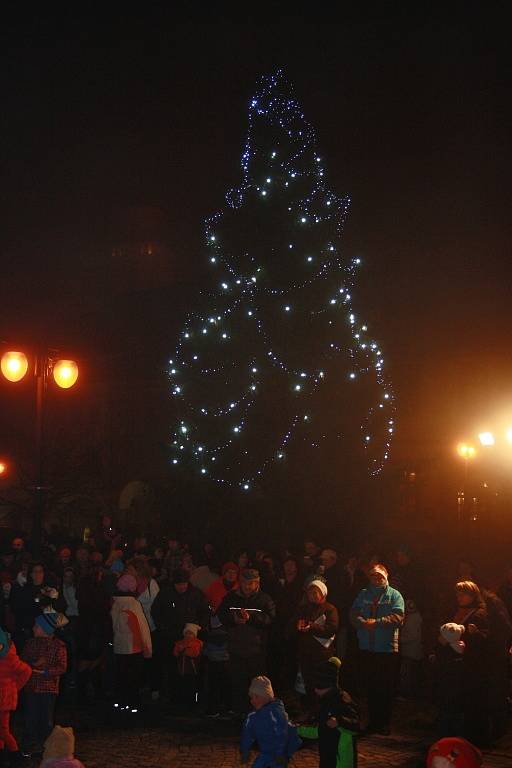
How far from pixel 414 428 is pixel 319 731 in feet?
108

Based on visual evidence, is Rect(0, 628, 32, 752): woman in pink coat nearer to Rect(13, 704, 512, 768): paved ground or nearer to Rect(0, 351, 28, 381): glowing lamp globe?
Rect(13, 704, 512, 768): paved ground

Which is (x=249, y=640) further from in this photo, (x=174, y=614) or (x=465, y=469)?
(x=465, y=469)

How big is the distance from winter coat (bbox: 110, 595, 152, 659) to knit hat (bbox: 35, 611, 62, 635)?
5.84 feet

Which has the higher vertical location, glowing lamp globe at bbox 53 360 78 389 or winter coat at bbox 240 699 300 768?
glowing lamp globe at bbox 53 360 78 389

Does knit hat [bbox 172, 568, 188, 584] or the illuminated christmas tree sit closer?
knit hat [bbox 172, 568, 188, 584]

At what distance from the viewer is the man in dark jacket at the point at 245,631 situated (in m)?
11.1

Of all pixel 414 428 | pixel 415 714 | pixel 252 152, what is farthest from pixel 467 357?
pixel 415 714

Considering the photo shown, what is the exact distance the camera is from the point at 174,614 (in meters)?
12.0

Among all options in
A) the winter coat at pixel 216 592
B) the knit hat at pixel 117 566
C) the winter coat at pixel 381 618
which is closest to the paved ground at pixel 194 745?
the winter coat at pixel 381 618

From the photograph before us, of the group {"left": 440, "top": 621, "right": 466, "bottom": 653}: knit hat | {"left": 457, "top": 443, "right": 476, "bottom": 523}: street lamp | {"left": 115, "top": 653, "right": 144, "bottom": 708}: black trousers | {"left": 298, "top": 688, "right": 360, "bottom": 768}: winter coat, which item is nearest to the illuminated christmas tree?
{"left": 457, "top": 443, "right": 476, "bottom": 523}: street lamp

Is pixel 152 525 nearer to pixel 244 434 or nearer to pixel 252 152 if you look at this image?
pixel 244 434

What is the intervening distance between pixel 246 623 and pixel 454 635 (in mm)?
2874

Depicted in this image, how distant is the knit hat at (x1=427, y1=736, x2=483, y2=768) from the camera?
16.3 ft

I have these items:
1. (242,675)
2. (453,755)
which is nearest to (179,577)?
(242,675)
